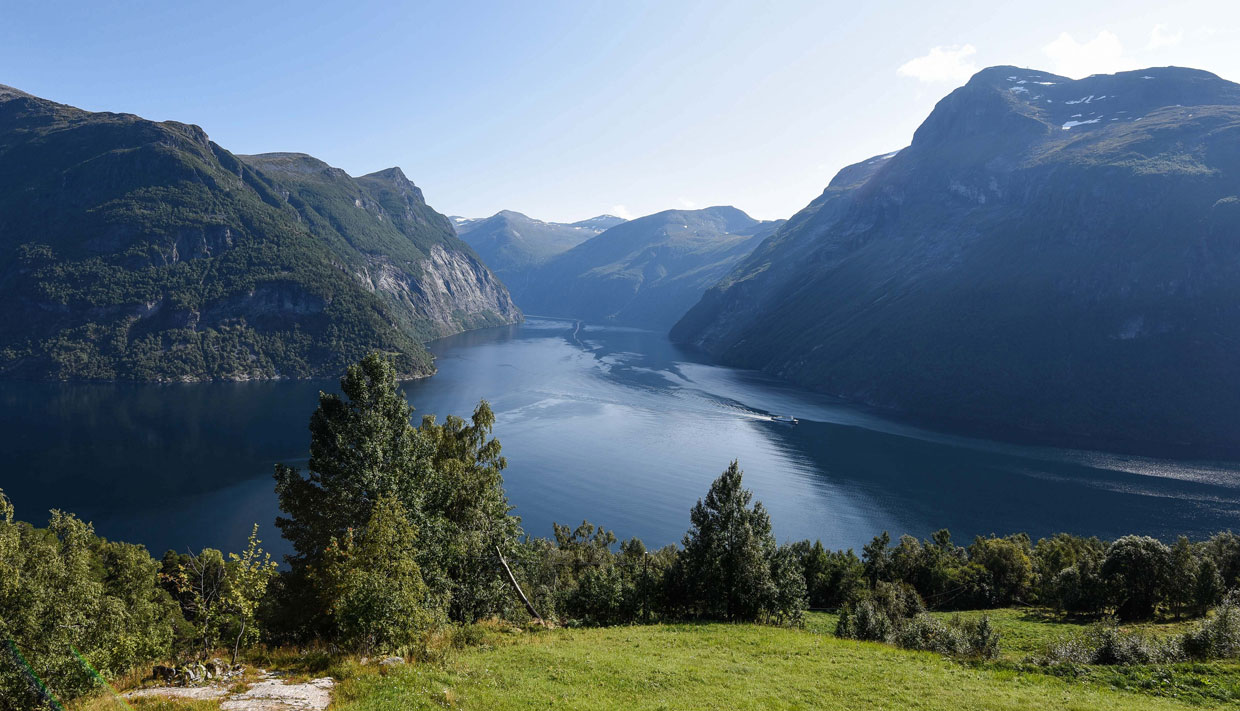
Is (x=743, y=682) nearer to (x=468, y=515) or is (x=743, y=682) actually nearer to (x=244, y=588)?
(x=244, y=588)

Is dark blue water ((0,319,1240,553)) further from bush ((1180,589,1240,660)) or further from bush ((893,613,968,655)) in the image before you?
bush ((1180,589,1240,660))

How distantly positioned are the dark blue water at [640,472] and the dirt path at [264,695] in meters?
78.7

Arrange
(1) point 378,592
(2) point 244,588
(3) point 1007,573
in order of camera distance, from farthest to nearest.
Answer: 1. (3) point 1007,573
2. (1) point 378,592
3. (2) point 244,588

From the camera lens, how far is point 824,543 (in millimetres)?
92562

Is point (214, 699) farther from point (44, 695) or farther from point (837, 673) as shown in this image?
point (837, 673)

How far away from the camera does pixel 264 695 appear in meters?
15.7

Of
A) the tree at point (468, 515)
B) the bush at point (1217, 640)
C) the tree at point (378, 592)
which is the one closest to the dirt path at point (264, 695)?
the tree at point (378, 592)

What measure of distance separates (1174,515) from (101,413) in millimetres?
249044

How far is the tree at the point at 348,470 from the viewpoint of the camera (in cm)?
2664

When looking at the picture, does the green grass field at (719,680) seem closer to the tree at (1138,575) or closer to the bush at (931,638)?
the bush at (931,638)

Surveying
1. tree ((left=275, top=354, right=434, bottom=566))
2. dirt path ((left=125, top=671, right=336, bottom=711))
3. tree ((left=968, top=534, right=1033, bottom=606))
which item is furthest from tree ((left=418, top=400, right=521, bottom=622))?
tree ((left=968, top=534, right=1033, bottom=606))

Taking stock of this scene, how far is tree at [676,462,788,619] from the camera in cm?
3650

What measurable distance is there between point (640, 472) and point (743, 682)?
334 feet

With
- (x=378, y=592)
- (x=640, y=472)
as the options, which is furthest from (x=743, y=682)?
(x=640, y=472)
